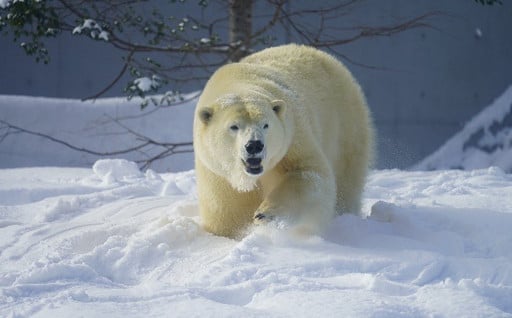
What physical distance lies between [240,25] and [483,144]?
13.7ft

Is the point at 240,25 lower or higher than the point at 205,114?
higher

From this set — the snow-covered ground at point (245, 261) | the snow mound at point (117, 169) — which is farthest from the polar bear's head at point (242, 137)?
the snow mound at point (117, 169)

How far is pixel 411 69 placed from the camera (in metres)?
9.55

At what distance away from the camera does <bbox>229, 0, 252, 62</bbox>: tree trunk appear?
7.54 meters

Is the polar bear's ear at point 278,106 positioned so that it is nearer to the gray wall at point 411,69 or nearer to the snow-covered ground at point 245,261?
the snow-covered ground at point 245,261

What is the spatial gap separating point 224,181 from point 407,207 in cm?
119

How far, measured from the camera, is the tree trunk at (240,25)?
24.7ft

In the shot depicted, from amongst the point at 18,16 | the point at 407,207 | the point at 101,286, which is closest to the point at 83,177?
the point at 18,16

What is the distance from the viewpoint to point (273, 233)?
3316mm

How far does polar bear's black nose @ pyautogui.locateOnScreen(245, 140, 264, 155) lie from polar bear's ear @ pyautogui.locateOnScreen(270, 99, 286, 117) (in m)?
0.33

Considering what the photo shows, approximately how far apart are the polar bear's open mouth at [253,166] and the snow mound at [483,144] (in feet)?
22.1

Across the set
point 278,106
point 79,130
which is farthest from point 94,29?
point 278,106

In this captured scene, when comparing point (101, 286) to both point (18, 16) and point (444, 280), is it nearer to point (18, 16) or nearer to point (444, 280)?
point (444, 280)

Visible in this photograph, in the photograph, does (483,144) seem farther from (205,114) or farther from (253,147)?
(253,147)
